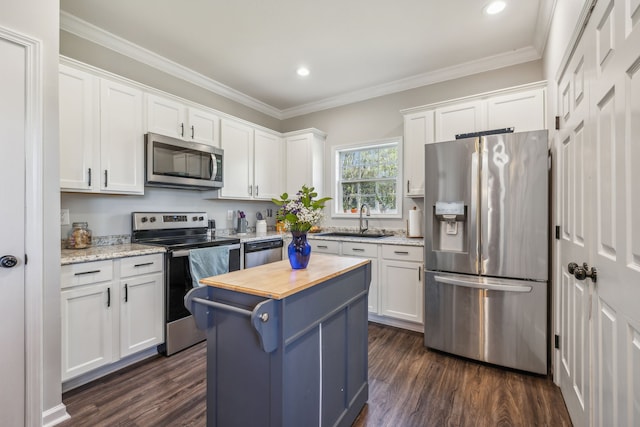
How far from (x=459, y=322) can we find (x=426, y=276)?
0.45 m

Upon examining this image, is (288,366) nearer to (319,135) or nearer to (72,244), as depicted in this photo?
(72,244)

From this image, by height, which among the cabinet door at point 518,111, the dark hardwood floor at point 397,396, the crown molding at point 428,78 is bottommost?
the dark hardwood floor at point 397,396

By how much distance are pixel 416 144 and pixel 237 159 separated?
7.08 ft

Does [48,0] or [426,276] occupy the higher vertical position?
[48,0]

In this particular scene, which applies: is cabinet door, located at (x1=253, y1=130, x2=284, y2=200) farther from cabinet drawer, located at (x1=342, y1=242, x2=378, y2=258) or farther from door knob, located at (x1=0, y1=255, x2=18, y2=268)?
door knob, located at (x1=0, y1=255, x2=18, y2=268)

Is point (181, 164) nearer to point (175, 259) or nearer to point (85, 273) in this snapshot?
point (175, 259)

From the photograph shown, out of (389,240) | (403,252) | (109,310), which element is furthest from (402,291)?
(109,310)

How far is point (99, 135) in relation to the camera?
2.36 metres

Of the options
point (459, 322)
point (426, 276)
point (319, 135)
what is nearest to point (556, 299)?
point (459, 322)

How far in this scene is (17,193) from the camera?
1546 millimetres

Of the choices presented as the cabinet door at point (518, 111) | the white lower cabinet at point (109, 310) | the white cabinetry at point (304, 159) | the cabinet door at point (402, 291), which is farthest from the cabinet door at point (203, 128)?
the cabinet door at point (518, 111)

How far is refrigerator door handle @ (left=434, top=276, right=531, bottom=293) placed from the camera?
2193 millimetres

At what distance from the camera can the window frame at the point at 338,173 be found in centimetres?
371

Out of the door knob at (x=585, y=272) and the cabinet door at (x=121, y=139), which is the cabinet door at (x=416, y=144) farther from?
the cabinet door at (x=121, y=139)
